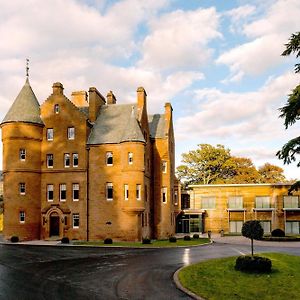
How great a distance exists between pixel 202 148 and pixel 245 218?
23606mm

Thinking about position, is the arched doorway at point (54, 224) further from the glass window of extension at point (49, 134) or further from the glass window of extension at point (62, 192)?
the glass window of extension at point (49, 134)

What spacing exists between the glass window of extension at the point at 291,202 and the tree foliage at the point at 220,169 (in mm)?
21143

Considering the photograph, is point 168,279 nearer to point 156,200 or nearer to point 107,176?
point 107,176

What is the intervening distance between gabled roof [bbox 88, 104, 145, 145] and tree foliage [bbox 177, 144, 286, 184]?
109ft

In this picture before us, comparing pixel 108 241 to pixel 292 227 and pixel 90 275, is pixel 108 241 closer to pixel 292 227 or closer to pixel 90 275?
pixel 90 275

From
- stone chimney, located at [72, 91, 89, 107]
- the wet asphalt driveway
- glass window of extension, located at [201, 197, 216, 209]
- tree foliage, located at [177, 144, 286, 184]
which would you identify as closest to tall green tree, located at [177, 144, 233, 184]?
tree foliage, located at [177, 144, 286, 184]

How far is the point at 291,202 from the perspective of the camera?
58188 millimetres

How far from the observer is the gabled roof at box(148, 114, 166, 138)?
173ft

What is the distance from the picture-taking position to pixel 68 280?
20828 millimetres

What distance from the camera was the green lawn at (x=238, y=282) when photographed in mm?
18266

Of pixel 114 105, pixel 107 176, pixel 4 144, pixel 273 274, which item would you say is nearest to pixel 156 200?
pixel 107 176

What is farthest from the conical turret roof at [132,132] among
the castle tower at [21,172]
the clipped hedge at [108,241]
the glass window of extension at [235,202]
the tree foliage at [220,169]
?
the tree foliage at [220,169]

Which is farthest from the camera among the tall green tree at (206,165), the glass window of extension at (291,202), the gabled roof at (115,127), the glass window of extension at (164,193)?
the tall green tree at (206,165)

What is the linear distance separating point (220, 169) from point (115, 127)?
1543 inches
